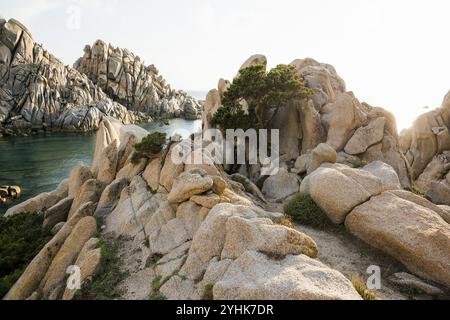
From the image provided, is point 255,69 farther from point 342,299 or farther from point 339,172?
point 342,299

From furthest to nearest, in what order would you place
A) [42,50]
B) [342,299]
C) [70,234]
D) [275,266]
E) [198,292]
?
[42,50] < [70,234] < [198,292] < [275,266] < [342,299]

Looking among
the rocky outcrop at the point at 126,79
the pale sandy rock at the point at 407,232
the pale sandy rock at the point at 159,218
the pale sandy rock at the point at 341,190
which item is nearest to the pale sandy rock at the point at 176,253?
the pale sandy rock at the point at 159,218

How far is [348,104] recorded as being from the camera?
33.9 metres

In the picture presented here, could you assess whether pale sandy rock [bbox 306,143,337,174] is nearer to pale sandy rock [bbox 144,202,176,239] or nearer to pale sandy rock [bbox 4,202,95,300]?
pale sandy rock [bbox 144,202,176,239]

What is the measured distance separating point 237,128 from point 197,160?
11252mm

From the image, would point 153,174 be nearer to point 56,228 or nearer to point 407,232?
point 56,228

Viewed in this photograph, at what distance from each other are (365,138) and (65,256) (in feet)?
99.1

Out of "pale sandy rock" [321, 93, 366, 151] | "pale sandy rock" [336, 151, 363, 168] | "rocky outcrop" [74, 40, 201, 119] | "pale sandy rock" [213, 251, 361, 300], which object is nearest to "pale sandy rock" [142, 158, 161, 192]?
"pale sandy rock" [213, 251, 361, 300]

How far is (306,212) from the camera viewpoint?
19844 millimetres

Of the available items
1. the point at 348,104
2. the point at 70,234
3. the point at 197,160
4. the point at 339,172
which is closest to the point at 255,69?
the point at 348,104

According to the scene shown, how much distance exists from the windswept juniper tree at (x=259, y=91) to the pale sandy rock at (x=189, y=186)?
14.5 metres

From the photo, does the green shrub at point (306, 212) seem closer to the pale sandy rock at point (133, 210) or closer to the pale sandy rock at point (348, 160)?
the pale sandy rock at point (133, 210)

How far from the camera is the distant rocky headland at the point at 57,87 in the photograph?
293ft

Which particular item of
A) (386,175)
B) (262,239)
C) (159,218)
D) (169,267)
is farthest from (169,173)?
(386,175)
